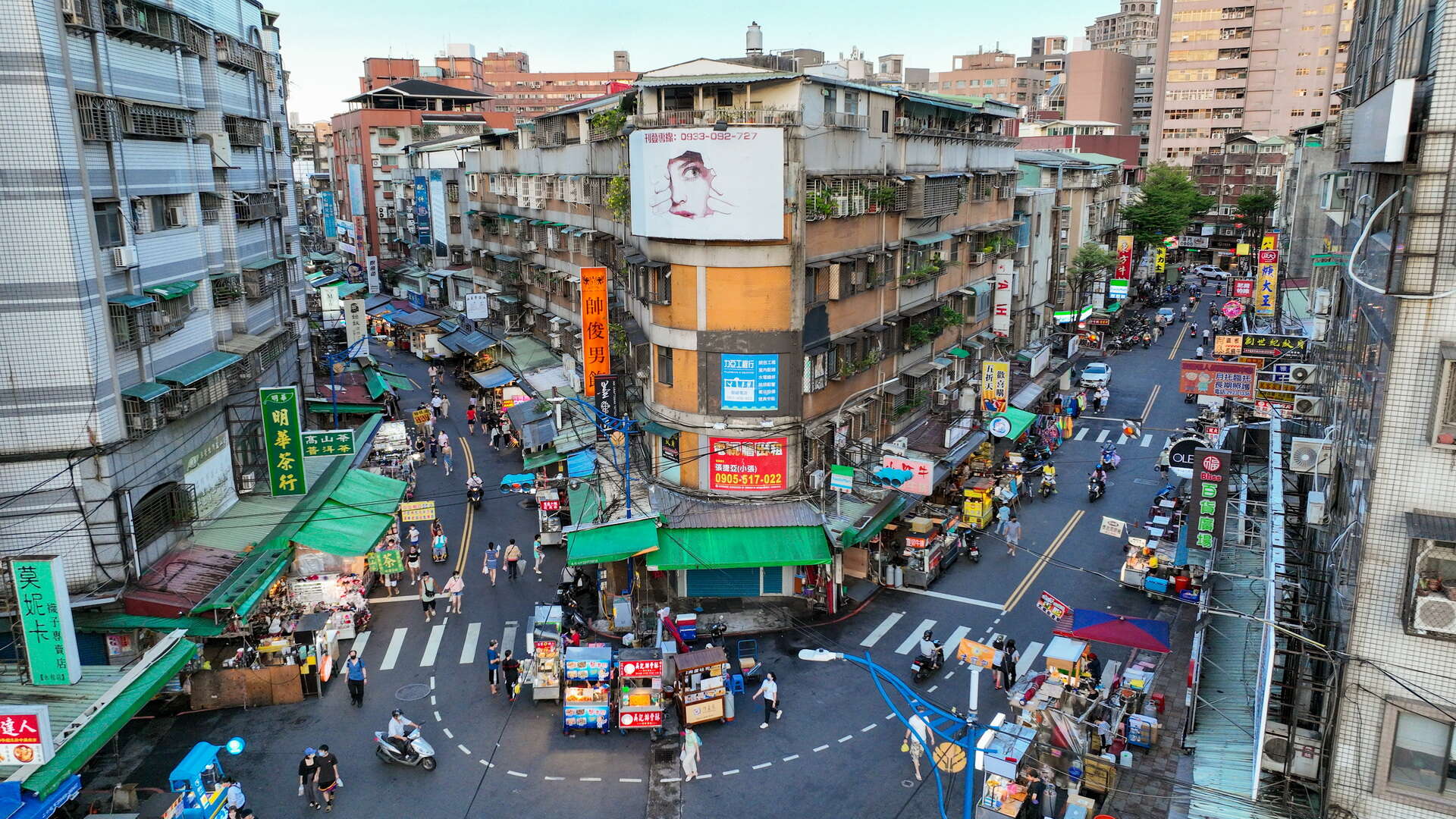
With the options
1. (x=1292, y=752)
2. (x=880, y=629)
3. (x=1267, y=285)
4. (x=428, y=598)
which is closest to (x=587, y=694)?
(x=428, y=598)

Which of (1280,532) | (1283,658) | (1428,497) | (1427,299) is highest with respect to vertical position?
(1427,299)

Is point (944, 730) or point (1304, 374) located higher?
Answer: point (1304, 374)

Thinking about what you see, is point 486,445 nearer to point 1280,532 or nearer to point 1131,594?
point 1131,594

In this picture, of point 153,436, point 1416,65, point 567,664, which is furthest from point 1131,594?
point 153,436

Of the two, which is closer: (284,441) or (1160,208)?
(284,441)

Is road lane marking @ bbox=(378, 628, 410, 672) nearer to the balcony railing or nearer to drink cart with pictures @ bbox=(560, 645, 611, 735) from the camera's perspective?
drink cart with pictures @ bbox=(560, 645, 611, 735)

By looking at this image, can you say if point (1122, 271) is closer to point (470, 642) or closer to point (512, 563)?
point (512, 563)
